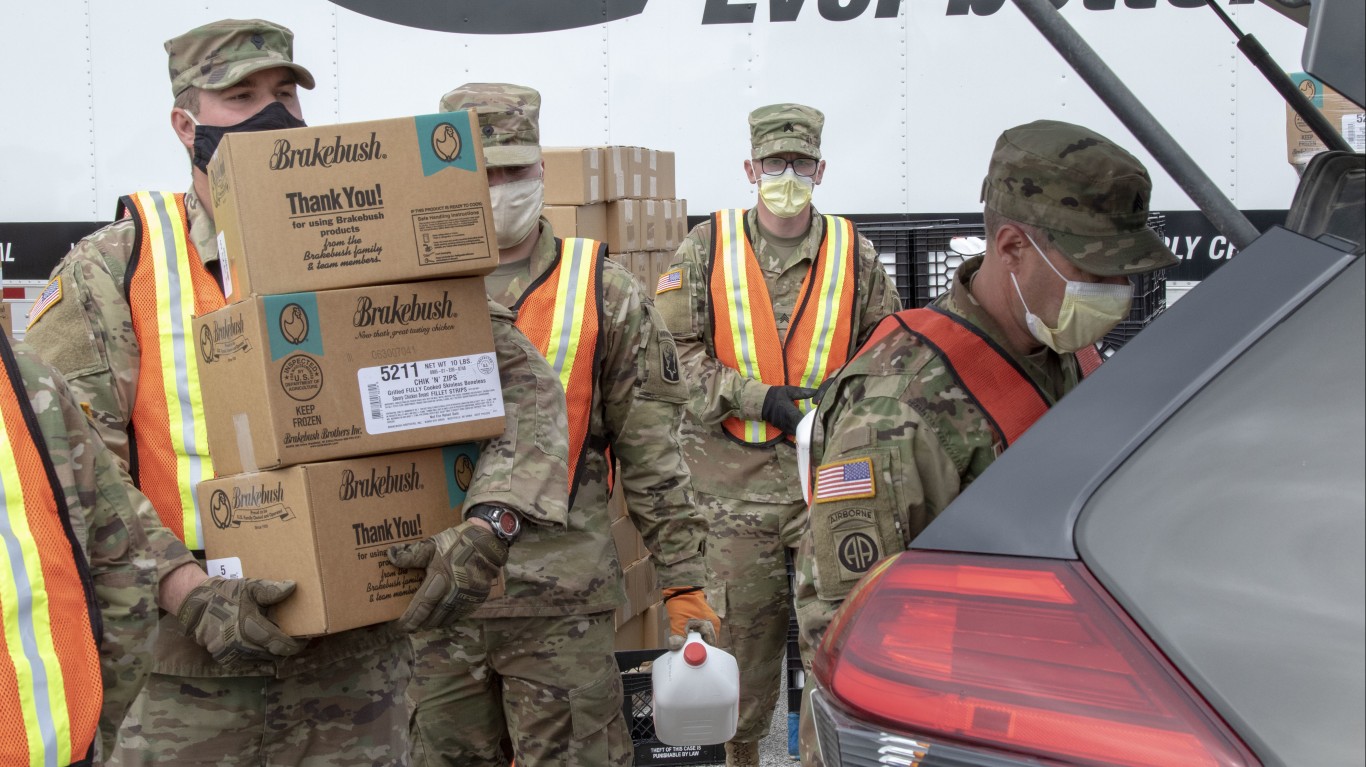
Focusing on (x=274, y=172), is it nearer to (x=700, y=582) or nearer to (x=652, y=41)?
(x=700, y=582)

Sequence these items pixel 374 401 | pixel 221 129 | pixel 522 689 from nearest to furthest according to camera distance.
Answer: pixel 374 401
pixel 221 129
pixel 522 689

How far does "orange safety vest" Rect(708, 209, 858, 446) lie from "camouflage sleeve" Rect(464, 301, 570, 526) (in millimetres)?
2178

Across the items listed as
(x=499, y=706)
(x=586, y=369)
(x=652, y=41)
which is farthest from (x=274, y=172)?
(x=652, y=41)

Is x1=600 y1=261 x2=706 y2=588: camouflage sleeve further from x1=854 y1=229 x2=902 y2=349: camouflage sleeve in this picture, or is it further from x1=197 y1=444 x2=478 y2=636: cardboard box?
x1=854 y1=229 x2=902 y2=349: camouflage sleeve

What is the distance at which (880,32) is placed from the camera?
18.5 feet

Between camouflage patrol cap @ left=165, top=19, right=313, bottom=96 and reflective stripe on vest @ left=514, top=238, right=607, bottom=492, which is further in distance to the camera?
reflective stripe on vest @ left=514, top=238, right=607, bottom=492

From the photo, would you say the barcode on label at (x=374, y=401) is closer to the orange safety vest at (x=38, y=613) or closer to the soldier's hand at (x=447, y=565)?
the soldier's hand at (x=447, y=565)

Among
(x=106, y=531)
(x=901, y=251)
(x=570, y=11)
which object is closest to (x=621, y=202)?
(x=901, y=251)

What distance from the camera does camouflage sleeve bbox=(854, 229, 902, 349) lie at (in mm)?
4891

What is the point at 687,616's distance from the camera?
3324mm

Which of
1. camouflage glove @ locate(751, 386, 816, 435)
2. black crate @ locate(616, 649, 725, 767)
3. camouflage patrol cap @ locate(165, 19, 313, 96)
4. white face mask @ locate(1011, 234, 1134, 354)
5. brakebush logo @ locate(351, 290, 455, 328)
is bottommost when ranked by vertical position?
black crate @ locate(616, 649, 725, 767)

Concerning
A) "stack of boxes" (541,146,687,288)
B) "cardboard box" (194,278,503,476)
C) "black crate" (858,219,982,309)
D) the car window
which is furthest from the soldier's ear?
"black crate" (858,219,982,309)

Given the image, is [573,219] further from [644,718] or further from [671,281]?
[644,718]

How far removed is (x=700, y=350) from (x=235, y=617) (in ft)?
8.86
